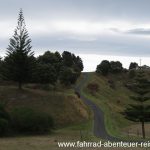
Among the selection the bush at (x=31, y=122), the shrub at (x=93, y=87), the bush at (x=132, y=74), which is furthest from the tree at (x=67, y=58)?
the bush at (x=31, y=122)

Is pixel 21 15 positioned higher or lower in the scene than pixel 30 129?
higher

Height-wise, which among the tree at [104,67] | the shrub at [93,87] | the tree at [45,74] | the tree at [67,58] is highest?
the tree at [67,58]

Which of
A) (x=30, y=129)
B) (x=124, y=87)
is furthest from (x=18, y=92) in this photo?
(x=124, y=87)

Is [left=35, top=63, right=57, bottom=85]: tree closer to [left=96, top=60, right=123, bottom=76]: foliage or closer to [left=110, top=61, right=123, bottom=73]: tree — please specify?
[left=96, top=60, right=123, bottom=76]: foliage

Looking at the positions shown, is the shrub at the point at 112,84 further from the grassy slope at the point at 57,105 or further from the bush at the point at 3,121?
the bush at the point at 3,121

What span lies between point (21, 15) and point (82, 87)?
38.1 m

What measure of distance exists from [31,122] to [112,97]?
52.0 meters

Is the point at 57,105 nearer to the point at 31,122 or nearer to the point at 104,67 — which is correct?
the point at 31,122

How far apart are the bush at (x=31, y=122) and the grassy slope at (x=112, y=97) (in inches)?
480

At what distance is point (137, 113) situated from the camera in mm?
57906

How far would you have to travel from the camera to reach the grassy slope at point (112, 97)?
250 ft

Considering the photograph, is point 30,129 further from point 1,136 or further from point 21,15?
point 21,15

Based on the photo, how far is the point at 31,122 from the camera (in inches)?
2157

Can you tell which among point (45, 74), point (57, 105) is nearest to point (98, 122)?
point (57, 105)
